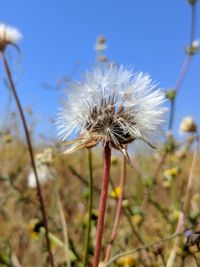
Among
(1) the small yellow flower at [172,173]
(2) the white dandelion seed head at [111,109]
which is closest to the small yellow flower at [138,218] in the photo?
(1) the small yellow flower at [172,173]

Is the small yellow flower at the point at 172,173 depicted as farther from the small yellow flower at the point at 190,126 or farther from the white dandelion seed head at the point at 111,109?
the white dandelion seed head at the point at 111,109

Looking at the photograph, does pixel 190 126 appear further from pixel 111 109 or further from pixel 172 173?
pixel 111 109

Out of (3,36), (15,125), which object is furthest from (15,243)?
(15,125)

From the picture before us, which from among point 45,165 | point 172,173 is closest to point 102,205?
point 45,165

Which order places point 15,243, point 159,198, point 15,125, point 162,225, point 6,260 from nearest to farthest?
1. point 6,260
2. point 162,225
3. point 15,243
4. point 159,198
5. point 15,125

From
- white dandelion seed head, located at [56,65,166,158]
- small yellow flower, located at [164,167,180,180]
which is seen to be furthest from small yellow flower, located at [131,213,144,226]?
white dandelion seed head, located at [56,65,166,158]

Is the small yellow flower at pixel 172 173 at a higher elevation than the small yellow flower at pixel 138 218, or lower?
higher

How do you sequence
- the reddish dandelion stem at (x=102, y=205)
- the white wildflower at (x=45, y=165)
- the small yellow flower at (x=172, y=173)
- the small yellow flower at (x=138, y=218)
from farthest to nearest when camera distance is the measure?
the small yellow flower at (x=172, y=173), the small yellow flower at (x=138, y=218), the white wildflower at (x=45, y=165), the reddish dandelion stem at (x=102, y=205)

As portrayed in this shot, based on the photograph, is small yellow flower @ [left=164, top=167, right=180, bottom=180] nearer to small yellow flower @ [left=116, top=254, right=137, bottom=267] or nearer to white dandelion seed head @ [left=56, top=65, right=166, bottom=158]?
small yellow flower @ [left=116, top=254, right=137, bottom=267]

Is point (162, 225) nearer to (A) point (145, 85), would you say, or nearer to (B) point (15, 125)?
(A) point (145, 85)
